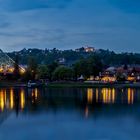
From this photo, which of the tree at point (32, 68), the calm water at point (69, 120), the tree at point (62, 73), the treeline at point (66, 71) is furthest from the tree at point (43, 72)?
the calm water at point (69, 120)

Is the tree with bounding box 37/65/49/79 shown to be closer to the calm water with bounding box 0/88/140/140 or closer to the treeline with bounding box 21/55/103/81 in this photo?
the treeline with bounding box 21/55/103/81

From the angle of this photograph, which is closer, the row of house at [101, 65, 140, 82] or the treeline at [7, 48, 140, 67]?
the row of house at [101, 65, 140, 82]

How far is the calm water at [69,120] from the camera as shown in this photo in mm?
21016

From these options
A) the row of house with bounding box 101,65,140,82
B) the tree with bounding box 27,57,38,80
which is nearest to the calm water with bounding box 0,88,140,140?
the tree with bounding box 27,57,38,80

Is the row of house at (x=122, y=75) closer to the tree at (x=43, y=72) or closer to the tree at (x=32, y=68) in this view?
the tree at (x=43, y=72)

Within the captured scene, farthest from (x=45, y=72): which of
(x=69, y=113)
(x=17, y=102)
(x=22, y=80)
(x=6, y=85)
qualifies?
(x=69, y=113)

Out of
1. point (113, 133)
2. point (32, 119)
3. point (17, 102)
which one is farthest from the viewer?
point (17, 102)

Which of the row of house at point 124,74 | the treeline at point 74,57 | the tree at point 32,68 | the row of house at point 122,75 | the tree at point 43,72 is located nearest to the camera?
the tree at point 32,68

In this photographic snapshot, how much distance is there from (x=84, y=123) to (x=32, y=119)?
3447 mm

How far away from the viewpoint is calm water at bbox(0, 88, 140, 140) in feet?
68.9

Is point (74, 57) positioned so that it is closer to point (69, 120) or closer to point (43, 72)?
point (43, 72)

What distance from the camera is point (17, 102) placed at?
3703 centimetres

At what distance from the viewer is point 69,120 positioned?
2591 centimetres

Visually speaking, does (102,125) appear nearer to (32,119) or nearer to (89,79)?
(32,119)
